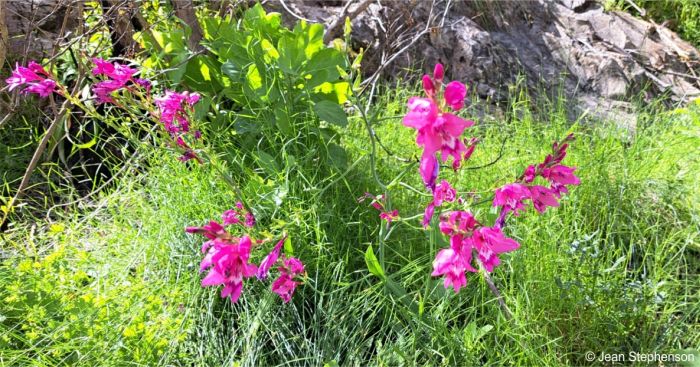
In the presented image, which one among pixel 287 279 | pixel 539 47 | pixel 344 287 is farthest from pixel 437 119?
pixel 539 47

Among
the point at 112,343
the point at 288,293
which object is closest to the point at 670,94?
the point at 288,293

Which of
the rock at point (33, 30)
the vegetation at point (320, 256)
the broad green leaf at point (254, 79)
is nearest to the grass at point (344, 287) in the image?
the vegetation at point (320, 256)

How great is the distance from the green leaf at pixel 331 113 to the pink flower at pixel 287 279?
559 mm

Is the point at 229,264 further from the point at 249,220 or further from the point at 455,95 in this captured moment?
the point at 455,95

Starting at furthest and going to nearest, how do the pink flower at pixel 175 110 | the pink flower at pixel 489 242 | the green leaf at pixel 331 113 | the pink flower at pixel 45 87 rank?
the green leaf at pixel 331 113, the pink flower at pixel 175 110, the pink flower at pixel 45 87, the pink flower at pixel 489 242

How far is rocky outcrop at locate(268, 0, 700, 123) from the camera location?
3404mm

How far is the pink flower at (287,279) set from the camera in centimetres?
155

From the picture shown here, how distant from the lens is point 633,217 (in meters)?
2.21

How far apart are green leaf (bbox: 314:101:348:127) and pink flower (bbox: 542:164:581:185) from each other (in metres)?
0.74

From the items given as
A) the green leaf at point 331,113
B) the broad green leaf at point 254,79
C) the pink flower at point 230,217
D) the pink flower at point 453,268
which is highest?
the pink flower at point 453,268

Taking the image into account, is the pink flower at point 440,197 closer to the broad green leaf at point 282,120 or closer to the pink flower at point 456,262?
the pink flower at point 456,262

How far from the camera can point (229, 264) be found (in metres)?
1.28

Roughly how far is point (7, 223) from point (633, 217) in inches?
88.5

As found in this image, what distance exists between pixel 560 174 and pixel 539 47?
106 inches
